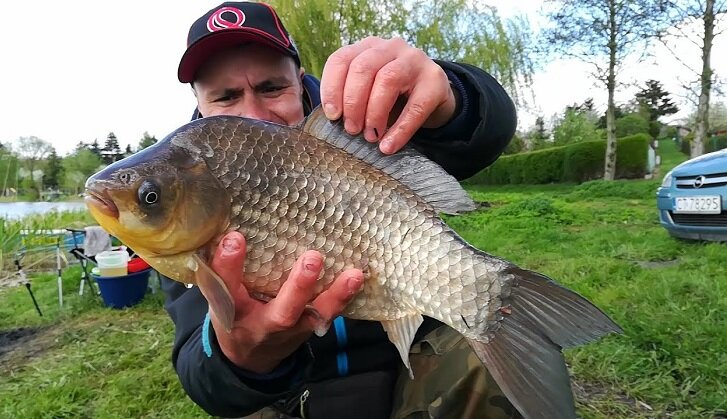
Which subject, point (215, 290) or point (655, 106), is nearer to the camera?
point (215, 290)

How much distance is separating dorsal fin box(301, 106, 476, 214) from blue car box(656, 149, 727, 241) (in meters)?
3.11

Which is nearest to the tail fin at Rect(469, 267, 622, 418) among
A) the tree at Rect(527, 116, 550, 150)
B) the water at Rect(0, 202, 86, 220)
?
the water at Rect(0, 202, 86, 220)

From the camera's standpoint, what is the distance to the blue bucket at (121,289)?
4051 millimetres

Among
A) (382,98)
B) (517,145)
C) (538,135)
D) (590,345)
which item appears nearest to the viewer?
(382,98)

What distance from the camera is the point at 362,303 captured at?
94 centimetres

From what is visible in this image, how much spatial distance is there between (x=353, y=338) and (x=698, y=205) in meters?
3.08

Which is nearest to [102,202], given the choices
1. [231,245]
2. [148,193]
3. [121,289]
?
[148,193]

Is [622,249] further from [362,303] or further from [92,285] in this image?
[92,285]

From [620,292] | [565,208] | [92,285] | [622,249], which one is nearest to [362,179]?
[620,292]

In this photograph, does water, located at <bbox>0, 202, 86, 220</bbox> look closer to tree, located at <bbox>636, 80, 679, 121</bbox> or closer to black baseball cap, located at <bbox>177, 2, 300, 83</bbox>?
black baseball cap, located at <bbox>177, 2, 300, 83</bbox>

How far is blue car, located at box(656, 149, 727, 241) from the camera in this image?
3404 millimetres

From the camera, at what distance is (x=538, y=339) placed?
2.85 ft

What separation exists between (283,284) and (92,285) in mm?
4317

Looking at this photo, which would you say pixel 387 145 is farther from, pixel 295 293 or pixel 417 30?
pixel 417 30
